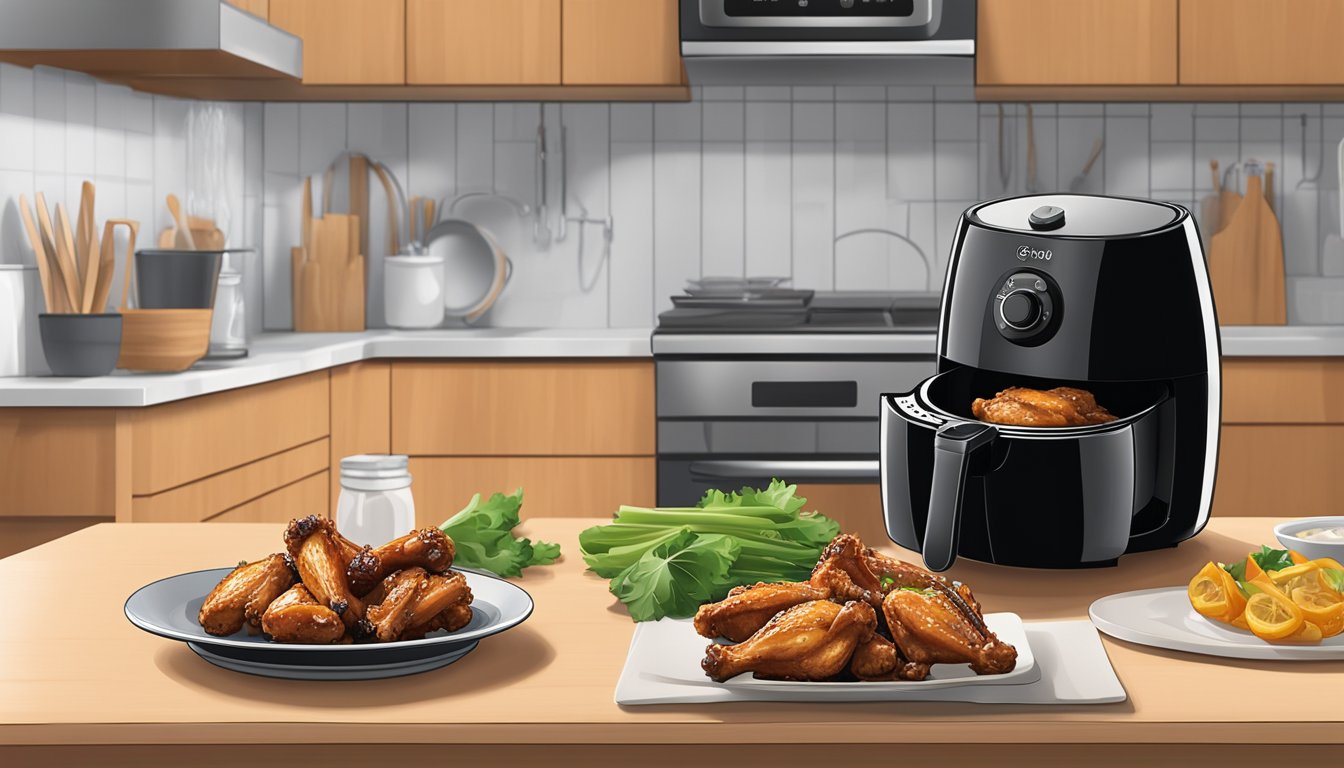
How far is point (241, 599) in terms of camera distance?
85cm

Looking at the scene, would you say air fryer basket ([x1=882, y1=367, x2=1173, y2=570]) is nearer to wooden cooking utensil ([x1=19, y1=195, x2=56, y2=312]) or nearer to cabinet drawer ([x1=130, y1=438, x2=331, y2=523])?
cabinet drawer ([x1=130, y1=438, x2=331, y2=523])

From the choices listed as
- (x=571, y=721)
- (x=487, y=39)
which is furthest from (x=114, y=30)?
(x=571, y=721)

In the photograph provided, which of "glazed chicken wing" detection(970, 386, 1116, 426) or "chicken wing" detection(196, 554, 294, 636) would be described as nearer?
"chicken wing" detection(196, 554, 294, 636)

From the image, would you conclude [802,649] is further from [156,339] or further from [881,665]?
[156,339]

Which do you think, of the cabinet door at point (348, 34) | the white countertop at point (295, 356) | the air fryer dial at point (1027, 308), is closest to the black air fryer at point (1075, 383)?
the air fryer dial at point (1027, 308)

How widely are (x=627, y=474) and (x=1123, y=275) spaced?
195 centimetres

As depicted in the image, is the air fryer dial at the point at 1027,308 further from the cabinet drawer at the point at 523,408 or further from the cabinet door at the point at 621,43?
the cabinet door at the point at 621,43

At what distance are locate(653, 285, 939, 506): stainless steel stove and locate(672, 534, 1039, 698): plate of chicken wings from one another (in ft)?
7.02

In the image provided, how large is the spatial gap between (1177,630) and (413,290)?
285 centimetres

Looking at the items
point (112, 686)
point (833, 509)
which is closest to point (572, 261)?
point (833, 509)

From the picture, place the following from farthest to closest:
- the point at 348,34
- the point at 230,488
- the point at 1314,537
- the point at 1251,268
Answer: the point at 1251,268, the point at 348,34, the point at 230,488, the point at 1314,537

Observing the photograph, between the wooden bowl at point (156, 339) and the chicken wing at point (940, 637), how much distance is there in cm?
192

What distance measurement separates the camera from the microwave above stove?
3.13 metres

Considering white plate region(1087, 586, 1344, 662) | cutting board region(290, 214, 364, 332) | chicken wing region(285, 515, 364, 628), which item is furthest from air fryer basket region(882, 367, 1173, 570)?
cutting board region(290, 214, 364, 332)
